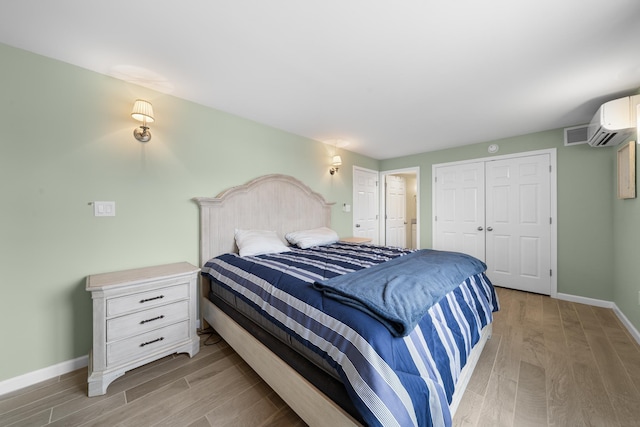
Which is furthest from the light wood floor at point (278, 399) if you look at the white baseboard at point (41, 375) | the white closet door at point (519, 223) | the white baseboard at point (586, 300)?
the white closet door at point (519, 223)

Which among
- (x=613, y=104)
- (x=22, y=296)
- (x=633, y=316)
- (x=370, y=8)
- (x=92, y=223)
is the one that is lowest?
(x=633, y=316)

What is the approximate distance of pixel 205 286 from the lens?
2.44 meters

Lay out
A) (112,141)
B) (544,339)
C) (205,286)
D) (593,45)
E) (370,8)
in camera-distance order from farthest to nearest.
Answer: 1. (205,286)
2. (544,339)
3. (112,141)
4. (593,45)
5. (370,8)

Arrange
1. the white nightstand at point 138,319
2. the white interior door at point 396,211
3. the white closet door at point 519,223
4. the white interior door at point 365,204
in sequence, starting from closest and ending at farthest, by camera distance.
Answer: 1. the white nightstand at point 138,319
2. the white closet door at point 519,223
3. the white interior door at point 365,204
4. the white interior door at point 396,211

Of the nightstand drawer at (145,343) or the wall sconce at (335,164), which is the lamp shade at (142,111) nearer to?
the nightstand drawer at (145,343)

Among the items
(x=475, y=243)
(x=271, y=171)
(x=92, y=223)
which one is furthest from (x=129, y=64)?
(x=475, y=243)

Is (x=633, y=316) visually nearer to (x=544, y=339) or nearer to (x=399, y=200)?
(x=544, y=339)

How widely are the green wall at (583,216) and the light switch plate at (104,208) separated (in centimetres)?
507

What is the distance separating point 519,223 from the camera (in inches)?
139

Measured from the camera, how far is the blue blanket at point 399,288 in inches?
43.8

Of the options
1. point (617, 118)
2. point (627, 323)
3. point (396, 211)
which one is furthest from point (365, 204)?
point (627, 323)

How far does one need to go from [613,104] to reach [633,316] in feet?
6.68

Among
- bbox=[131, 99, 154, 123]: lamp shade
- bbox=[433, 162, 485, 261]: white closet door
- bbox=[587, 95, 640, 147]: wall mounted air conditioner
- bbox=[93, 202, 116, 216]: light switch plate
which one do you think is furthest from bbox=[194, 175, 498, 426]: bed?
bbox=[433, 162, 485, 261]: white closet door

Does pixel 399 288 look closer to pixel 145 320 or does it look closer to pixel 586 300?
pixel 145 320
